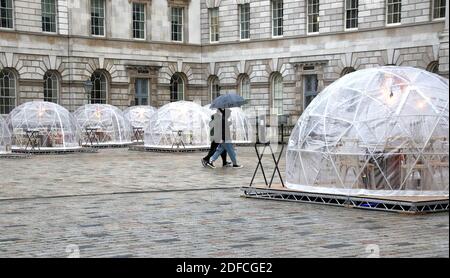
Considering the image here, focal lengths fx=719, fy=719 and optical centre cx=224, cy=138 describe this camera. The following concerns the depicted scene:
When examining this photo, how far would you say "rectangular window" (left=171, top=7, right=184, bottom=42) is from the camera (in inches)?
1763

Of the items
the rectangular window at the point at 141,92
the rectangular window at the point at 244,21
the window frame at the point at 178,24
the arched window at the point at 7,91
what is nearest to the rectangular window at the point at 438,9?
the rectangular window at the point at 244,21

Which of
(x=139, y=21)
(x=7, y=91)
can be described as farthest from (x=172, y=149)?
(x=139, y=21)

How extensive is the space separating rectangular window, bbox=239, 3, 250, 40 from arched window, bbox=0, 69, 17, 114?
13849 mm

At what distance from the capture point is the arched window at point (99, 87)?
137 feet

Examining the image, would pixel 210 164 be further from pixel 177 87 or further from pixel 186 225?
pixel 177 87

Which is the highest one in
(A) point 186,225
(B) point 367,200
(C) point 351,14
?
(C) point 351,14

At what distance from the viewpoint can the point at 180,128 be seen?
3133 centimetres

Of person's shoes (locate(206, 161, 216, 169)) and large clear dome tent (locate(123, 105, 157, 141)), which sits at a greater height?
large clear dome tent (locate(123, 105, 157, 141))

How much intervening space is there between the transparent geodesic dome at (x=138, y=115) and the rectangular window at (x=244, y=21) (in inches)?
311

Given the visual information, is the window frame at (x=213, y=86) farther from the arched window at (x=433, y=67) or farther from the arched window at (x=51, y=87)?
the arched window at (x=433, y=67)

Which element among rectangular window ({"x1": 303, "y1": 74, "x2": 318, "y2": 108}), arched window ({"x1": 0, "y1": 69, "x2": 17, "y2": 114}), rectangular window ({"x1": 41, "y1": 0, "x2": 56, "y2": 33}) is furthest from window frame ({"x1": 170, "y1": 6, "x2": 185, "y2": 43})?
arched window ({"x1": 0, "y1": 69, "x2": 17, "y2": 114})

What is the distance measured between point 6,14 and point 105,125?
8540 millimetres

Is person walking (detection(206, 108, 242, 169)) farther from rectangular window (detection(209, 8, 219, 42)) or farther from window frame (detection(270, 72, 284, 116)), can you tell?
rectangular window (detection(209, 8, 219, 42))
